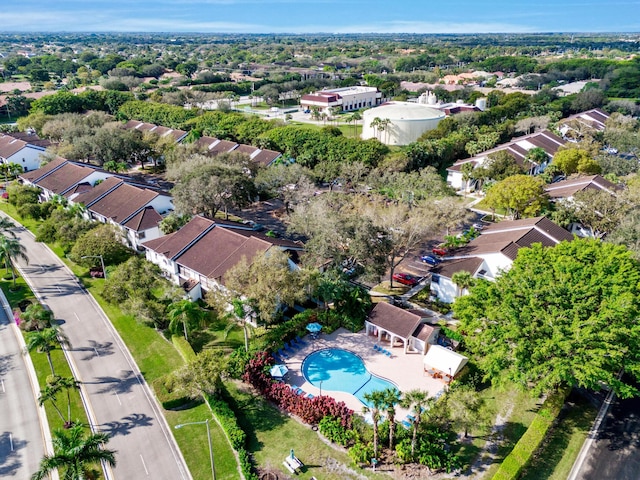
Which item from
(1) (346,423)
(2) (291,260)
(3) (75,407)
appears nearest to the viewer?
(1) (346,423)

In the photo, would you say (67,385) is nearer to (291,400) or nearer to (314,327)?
(291,400)

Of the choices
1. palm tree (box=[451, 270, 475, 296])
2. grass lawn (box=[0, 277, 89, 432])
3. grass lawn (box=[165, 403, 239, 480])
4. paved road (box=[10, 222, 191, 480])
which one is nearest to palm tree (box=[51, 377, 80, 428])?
grass lawn (box=[0, 277, 89, 432])

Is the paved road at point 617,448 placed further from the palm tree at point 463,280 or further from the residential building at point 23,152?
the residential building at point 23,152

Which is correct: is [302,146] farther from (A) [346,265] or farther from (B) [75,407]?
(B) [75,407]

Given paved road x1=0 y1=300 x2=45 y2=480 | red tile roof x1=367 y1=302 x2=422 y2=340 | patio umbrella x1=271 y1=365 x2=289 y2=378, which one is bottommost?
paved road x1=0 y1=300 x2=45 y2=480

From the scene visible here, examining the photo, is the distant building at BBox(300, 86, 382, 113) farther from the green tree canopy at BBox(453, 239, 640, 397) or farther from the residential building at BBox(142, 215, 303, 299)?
the green tree canopy at BBox(453, 239, 640, 397)

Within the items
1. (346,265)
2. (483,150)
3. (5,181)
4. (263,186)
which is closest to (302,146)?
(263,186)
